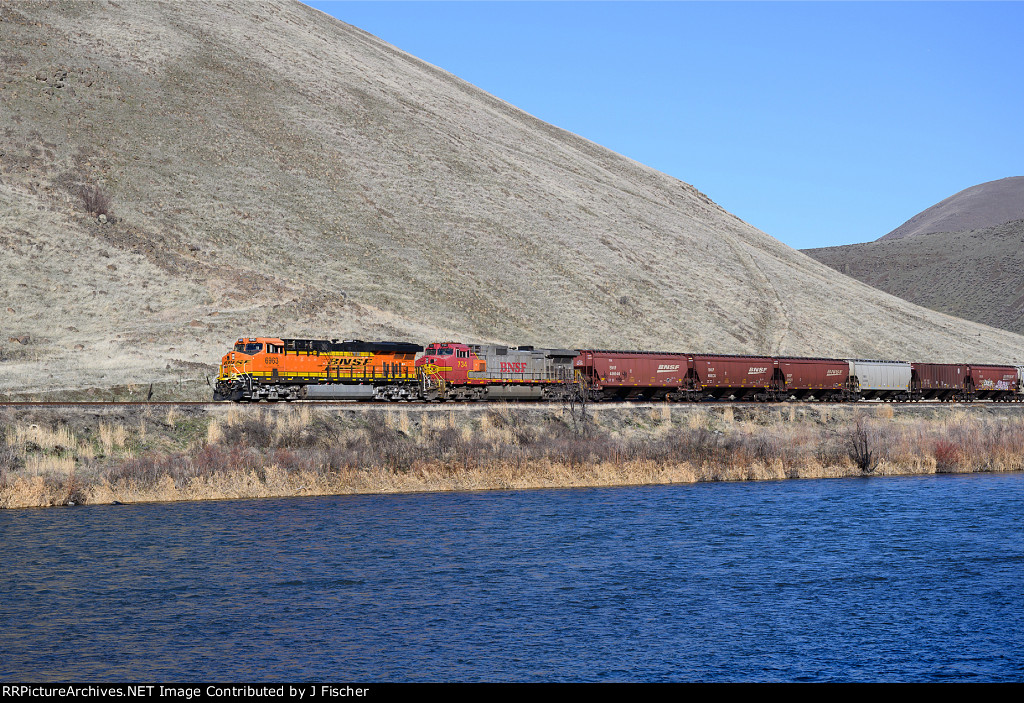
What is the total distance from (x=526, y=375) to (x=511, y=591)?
103 feet

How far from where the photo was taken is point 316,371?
48.4m

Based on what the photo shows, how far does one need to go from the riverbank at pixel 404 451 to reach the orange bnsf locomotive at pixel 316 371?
361cm

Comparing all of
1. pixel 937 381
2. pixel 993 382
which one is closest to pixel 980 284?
pixel 993 382

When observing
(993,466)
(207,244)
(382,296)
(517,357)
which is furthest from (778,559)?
(207,244)

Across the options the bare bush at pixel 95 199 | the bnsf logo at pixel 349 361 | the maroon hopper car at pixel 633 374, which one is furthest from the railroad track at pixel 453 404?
the bare bush at pixel 95 199

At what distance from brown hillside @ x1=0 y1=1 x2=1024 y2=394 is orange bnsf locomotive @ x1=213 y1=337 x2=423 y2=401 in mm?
7508

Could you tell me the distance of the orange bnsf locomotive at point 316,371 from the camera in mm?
46781

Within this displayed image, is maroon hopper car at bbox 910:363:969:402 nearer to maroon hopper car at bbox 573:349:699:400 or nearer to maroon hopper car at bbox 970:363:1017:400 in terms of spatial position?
maroon hopper car at bbox 970:363:1017:400

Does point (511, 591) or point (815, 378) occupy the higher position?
point (815, 378)

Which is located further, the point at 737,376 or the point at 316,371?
the point at 737,376

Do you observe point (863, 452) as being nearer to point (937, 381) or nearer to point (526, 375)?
point (526, 375)

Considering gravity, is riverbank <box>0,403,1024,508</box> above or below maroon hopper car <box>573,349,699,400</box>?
below

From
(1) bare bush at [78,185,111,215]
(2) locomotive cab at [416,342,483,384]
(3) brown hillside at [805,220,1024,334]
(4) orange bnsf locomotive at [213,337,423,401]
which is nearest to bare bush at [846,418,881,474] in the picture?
(2) locomotive cab at [416,342,483,384]

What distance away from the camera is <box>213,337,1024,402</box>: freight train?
47.4 m
